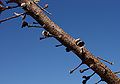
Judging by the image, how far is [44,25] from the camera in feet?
33.3

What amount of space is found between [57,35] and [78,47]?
456mm

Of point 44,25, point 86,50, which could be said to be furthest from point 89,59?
point 44,25

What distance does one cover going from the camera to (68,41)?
1027cm

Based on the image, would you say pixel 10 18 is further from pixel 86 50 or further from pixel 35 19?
pixel 86 50

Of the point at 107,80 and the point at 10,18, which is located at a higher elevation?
the point at 10,18

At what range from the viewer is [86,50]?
10.4m

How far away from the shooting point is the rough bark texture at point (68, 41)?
10203mm

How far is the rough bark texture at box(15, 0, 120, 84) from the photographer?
402 inches

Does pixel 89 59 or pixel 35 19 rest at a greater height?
pixel 35 19

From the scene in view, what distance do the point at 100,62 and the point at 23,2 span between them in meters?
1.88

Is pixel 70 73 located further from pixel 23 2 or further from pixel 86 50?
pixel 23 2

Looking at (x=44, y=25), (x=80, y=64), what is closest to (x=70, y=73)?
(x=80, y=64)

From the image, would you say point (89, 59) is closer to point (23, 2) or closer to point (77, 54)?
point (77, 54)

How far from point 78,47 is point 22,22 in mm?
1166
